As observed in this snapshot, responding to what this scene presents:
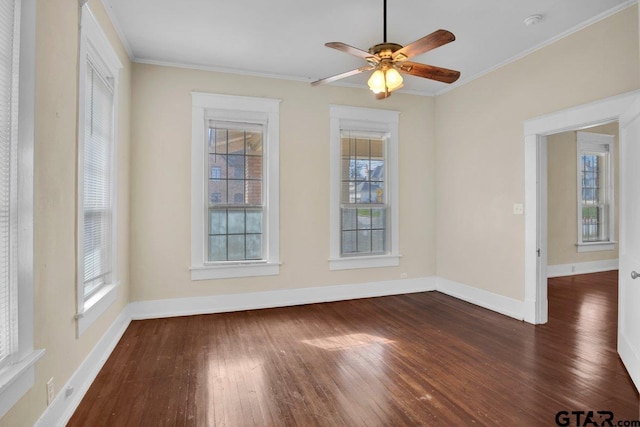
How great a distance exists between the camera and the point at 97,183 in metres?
3.01

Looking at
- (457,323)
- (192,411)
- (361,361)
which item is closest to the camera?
(192,411)

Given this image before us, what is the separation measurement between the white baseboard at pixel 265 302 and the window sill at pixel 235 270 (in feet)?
0.84

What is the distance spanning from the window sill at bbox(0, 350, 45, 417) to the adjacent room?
0.02m

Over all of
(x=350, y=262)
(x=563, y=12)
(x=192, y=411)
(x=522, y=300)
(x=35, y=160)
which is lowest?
(x=192, y=411)

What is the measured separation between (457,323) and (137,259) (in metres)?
3.80

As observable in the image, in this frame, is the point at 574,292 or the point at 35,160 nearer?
the point at 35,160

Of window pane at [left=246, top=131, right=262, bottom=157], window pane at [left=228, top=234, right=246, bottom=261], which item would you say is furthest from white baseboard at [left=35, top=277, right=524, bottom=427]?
window pane at [left=246, top=131, right=262, bottom=157]

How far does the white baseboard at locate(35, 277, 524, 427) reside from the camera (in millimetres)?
2788

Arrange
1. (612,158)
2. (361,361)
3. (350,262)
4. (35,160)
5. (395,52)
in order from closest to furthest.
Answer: (35,160)
(395,52)
(361,361)
(350,262)
(612,158)

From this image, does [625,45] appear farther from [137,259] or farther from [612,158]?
[137,259]

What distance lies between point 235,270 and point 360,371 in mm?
2224

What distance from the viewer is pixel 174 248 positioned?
4211 millimetres

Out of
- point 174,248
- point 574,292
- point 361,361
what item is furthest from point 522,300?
→ point 174,248

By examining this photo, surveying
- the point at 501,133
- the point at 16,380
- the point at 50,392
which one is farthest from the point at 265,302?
the point at 501,133
